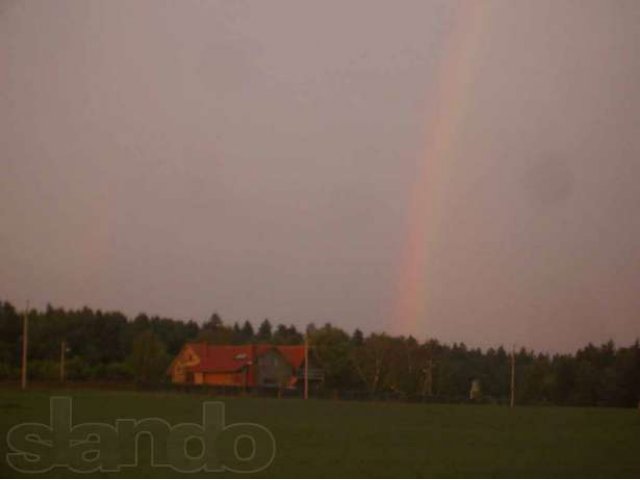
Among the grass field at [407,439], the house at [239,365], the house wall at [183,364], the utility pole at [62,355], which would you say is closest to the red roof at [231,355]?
the house at [239,365]

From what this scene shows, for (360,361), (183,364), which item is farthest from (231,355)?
(360,361)

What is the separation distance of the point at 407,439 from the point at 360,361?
98.1 feet

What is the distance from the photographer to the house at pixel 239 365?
44031 millimetres

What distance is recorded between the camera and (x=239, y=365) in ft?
148

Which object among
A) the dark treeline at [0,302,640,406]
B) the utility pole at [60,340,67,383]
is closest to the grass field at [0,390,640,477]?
the utility pole at [60,340,67,383]

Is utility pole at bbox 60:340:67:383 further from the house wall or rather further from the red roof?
the red roof

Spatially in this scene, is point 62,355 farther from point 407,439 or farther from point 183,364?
point 407,439

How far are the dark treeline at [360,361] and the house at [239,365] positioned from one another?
1245 millimetres

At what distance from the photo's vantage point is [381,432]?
2088 cm

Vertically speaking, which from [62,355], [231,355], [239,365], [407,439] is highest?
[62,355]

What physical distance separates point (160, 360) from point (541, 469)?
31.9 m

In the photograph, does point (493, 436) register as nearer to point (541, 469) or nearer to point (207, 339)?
point (541, 469)

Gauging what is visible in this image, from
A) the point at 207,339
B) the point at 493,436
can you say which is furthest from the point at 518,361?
the point at 493,436

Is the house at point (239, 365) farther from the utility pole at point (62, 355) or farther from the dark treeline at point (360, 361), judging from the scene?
the utility pole at point (62, 355)
